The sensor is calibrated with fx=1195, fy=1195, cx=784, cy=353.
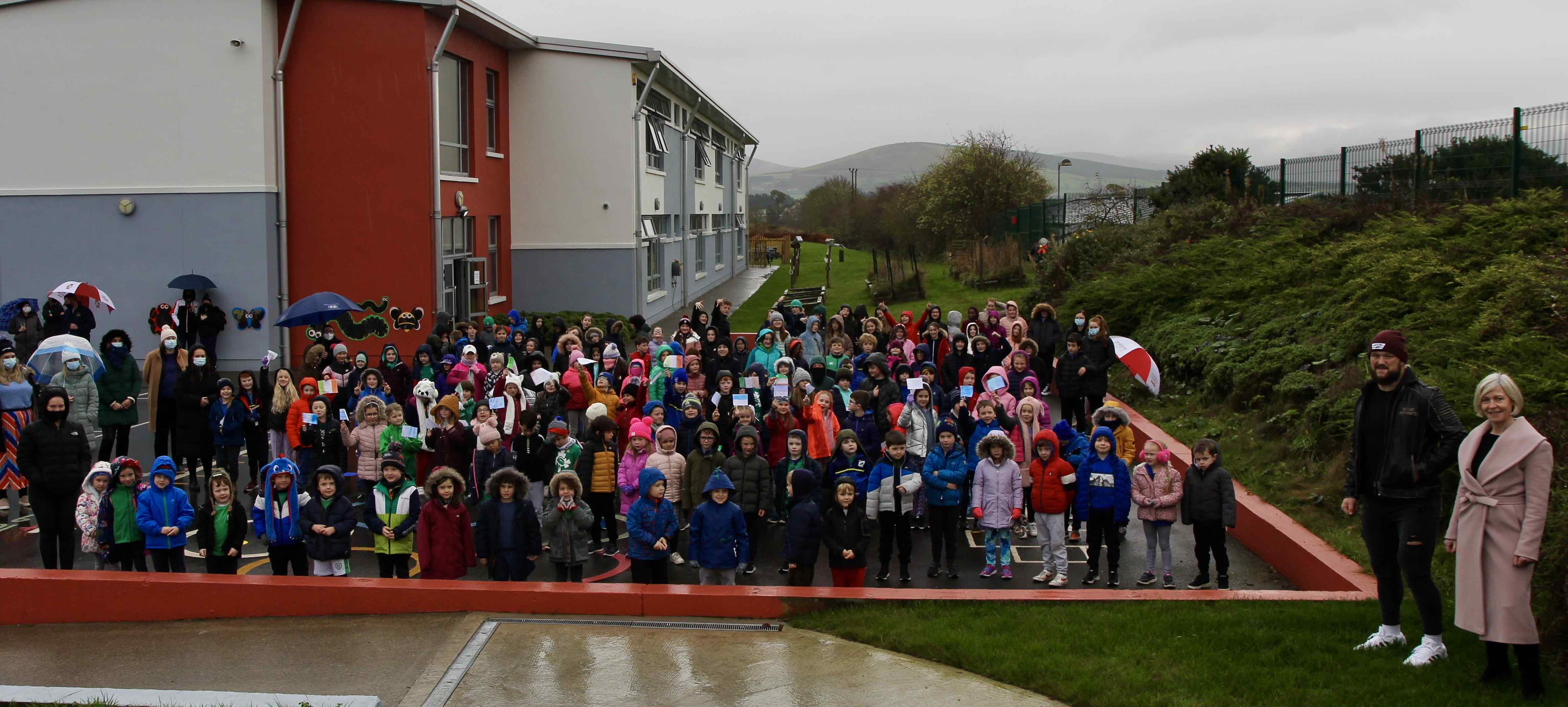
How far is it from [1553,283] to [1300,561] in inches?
157

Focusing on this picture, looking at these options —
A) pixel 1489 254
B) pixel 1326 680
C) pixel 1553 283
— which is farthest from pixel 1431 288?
pixel 1326 680

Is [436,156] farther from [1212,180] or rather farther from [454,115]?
[1212,180]

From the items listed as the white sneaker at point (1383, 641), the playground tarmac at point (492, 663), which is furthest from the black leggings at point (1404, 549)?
the playground tarmac at point (492, 663)

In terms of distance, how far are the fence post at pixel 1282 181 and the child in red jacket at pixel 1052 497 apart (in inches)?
604

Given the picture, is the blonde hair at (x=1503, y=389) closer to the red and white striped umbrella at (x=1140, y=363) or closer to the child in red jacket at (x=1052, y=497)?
the child in red jacket at (x=1052, y=497)

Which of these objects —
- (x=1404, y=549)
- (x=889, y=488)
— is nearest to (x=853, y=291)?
(x=889, y=488)

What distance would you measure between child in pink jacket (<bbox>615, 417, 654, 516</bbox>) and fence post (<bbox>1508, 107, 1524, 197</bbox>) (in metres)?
12.5

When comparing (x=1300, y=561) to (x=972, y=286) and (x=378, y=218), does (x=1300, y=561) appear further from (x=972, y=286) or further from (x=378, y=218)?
Result: (x=972, y=286)

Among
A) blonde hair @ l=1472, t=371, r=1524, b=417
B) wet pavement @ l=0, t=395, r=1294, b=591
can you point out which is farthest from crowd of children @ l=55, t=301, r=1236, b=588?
blonde hair @ l=1472, t=371, r=1524, b=417

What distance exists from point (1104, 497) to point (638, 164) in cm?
2005

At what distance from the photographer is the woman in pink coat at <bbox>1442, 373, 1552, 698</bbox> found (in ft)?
19.4

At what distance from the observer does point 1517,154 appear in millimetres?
15891

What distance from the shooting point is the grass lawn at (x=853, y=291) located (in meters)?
30.9

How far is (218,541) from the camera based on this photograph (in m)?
9.19
